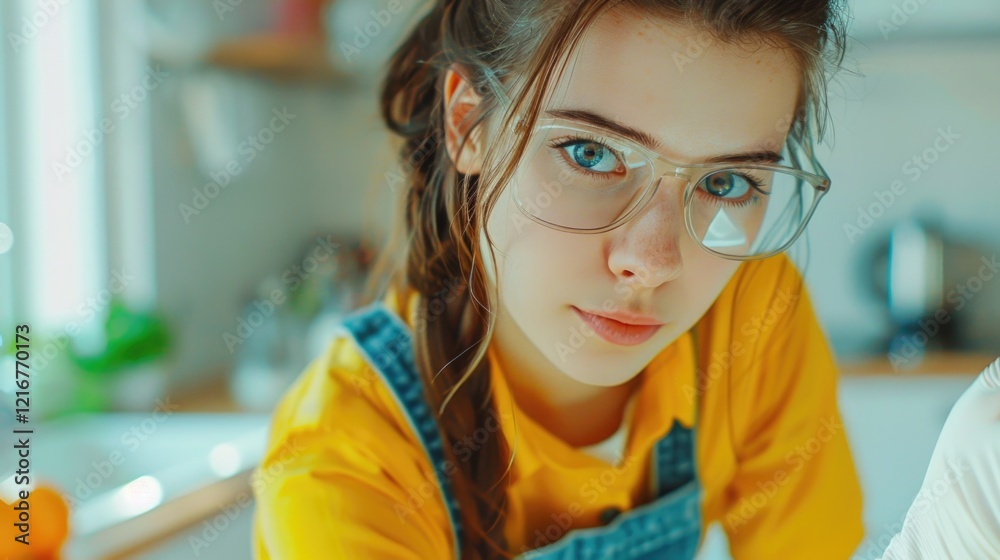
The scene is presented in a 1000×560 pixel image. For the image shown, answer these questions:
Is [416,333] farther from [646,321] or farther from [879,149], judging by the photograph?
[879,149]

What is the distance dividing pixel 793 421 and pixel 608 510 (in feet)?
0.37

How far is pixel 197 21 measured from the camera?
106cm

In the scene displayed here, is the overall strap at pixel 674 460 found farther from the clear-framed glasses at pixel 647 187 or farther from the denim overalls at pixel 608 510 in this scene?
the clear-framed glasses at pixel 647 187

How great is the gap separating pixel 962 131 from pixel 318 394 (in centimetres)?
93

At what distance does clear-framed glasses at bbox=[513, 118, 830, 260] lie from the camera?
1.01 feet

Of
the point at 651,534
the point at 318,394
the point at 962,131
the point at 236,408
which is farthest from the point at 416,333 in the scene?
the point at 962,131

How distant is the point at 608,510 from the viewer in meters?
0.46

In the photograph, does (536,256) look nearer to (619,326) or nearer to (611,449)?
(619,326)

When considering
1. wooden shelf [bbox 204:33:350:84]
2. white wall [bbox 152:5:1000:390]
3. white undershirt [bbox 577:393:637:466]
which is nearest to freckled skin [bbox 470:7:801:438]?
white undershirt [bbox 577:393:637:466]

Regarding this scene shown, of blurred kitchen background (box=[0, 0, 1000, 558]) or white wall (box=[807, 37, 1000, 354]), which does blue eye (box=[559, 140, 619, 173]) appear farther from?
white wall (box=[807, 37, 1000, 354])

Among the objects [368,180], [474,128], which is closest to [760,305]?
[474,128]

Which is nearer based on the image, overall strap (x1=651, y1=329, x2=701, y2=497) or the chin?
the chin

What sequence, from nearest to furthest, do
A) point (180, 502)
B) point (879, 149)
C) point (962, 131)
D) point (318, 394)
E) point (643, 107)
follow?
point (643, 107) < point (318, 394) < point (180, 502) < point (962, 131) < point (879, 149)

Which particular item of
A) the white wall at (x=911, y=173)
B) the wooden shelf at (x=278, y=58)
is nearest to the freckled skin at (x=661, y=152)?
the white wall at (x=911, y=173)
